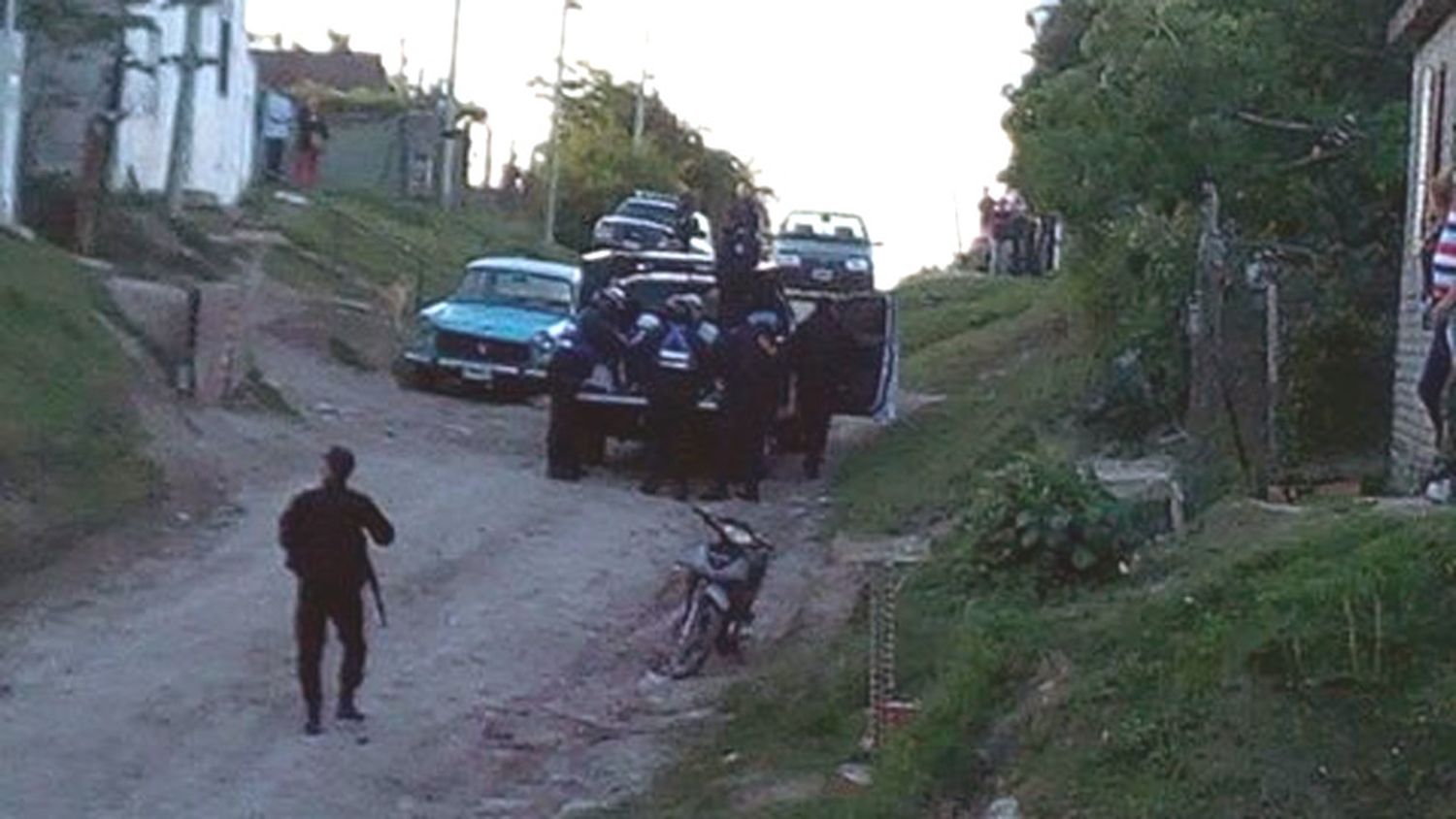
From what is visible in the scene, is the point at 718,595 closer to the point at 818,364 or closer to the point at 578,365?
the point at 578,365

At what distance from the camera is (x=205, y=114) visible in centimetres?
4675

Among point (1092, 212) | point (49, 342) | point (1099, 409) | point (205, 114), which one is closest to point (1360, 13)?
point (1092, 212)

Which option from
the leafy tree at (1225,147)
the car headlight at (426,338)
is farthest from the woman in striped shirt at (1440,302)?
the car headlight at (426,338)

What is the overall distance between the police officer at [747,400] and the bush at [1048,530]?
9.76 m

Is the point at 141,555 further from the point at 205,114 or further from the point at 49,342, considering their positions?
the point at 205,114

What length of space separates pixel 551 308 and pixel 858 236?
16.1 metres

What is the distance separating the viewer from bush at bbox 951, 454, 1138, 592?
46.8ft

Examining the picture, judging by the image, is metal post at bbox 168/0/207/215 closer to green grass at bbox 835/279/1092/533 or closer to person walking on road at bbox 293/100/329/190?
green grass at bbox 835/279/1092/533

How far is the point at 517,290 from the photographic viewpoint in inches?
1393

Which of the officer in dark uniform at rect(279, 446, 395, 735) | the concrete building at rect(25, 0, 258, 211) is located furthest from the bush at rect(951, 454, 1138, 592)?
the concrete building at rect(25, 0, 258, 211)

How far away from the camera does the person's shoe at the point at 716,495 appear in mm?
26391

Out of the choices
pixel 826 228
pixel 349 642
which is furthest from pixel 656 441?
pixel 826 228

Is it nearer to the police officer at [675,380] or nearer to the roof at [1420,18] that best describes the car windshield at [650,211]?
the police officer at [675,380]

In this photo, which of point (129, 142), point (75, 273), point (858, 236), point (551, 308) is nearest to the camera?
point (75, 273)
